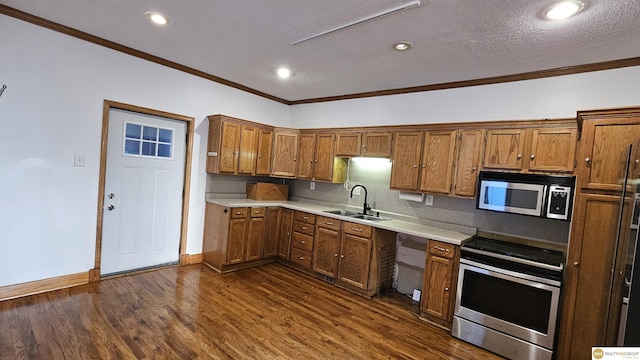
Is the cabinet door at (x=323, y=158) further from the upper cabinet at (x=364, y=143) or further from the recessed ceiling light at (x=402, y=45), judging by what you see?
the recessed ceiling light at (x=402, y=45)

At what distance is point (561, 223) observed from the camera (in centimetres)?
286

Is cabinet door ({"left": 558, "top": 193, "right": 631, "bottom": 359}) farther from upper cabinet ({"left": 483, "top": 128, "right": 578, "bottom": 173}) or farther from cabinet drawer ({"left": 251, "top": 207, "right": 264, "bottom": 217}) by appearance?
cabinet drawer ({"left": 251, "top": 207, "right": 264, "bottom": 217})

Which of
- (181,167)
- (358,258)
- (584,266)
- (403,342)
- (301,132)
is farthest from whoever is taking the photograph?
(301,132)

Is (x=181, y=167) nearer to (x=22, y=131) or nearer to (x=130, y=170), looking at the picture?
(x=130, y=170)

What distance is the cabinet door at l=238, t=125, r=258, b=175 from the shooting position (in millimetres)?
4320

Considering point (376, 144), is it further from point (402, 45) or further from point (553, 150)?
point (553, 150)

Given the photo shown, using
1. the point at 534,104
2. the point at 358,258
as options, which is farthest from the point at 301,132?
the point at 534,104

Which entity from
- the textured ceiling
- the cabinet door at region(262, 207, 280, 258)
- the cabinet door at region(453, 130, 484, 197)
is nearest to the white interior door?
the textured ceiling

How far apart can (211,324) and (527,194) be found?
3076mm

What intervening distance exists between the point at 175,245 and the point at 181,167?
1.07 metres

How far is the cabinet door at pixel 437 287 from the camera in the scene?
292 cm

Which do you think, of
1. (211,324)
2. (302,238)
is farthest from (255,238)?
(211,324)

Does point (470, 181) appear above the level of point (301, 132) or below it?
below

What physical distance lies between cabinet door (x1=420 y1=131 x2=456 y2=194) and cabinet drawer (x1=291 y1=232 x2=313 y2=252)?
165 centimetres
